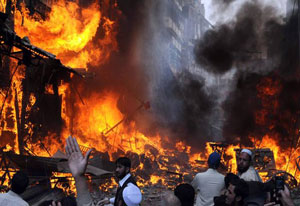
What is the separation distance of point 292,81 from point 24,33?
2152 centimetres

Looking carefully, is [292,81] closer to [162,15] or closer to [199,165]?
[199,165]

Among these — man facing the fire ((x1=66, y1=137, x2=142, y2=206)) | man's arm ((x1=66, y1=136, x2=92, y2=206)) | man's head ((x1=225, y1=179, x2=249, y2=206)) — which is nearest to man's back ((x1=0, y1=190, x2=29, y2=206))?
man facing the fire ((x1=66, y1=137, x2=142, y2=206))

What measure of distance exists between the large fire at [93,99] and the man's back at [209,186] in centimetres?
1307

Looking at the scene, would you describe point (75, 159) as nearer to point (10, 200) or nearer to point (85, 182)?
point (85, 182)

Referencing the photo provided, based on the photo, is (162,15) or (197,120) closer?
(197,120)

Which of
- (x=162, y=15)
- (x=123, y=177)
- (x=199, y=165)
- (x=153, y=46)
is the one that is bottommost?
(x=123, y=177)

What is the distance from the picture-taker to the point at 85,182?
8.65 feet

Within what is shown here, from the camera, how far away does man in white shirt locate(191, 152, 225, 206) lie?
191 inches

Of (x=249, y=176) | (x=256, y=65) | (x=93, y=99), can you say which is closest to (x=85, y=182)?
(x=249, y=176)

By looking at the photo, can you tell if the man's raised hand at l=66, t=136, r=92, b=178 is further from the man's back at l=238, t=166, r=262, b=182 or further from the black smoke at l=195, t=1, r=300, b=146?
the black smoke at l=195, t=1, r=300, b=146

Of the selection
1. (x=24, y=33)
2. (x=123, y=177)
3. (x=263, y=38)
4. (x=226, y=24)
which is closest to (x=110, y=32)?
(x=24, y=33)

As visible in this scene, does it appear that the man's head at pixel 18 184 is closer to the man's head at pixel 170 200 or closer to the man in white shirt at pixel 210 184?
the man's head at pixel 170 200

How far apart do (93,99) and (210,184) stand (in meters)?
20.6

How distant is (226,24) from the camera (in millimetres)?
33906
